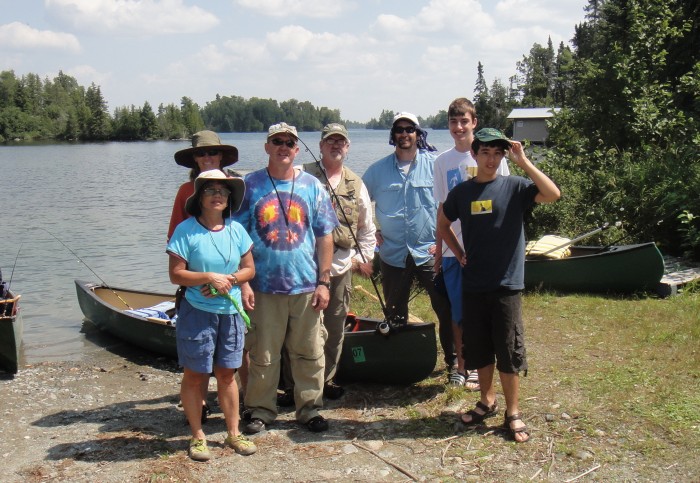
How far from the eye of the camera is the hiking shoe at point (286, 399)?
5.31m

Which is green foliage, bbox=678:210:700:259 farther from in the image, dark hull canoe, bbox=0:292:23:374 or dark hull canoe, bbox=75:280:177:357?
dark hull canoe, bbox=0:292:23:374

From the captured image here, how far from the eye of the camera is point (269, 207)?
4.51 m

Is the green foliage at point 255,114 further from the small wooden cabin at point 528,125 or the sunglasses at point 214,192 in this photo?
the sunglasses at point 214,192

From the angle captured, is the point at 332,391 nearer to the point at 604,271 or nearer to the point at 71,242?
the point at 604,271

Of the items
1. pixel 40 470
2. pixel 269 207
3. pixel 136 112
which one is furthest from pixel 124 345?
pixel 136 112

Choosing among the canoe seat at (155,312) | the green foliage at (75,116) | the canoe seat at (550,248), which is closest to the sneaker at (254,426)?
the canoe seat at (155,312)

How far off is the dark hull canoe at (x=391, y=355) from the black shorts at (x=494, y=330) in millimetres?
766

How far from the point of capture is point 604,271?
8.48 meters

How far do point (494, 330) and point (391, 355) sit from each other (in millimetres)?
1205

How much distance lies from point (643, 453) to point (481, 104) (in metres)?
79.6

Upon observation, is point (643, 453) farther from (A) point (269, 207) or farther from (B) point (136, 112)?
(B) point (136, 112)

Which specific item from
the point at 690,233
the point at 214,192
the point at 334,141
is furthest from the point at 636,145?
the point at 214,192

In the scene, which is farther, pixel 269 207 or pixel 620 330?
pixel 620 330

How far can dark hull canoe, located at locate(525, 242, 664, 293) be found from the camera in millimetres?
8195
